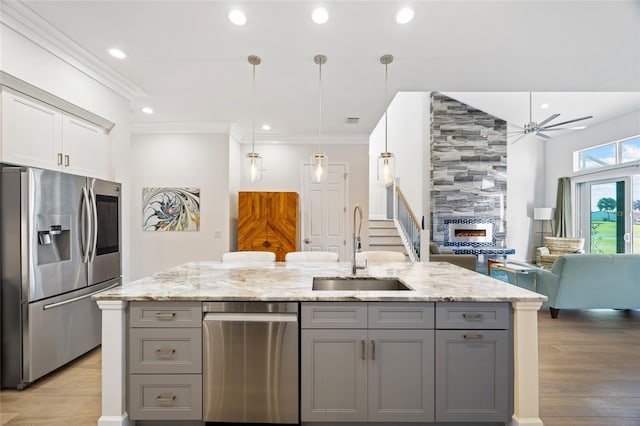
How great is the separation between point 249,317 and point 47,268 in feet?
6.02

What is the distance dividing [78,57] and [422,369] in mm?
3697

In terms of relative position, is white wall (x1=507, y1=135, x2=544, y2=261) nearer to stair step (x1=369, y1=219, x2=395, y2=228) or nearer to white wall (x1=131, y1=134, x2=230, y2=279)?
stair step (x1=369, y1=219, x2=395, y2=228)

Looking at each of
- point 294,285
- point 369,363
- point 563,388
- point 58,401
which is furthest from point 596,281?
point 58,401

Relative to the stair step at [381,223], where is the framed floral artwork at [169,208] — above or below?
above

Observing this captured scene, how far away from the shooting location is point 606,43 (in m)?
2.73

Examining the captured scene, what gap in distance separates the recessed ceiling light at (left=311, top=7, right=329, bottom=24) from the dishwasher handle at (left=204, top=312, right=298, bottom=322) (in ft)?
6.73

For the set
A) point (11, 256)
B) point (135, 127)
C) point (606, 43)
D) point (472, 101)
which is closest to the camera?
point (11, 256)

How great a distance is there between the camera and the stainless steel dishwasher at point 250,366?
191 centimetres

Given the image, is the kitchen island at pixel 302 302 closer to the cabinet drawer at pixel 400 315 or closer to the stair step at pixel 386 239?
the cabinet drawer at pixel 400 315

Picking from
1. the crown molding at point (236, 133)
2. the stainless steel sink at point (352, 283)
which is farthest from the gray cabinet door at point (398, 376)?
the crown molding at point (236, 133)

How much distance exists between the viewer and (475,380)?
1.89 meters

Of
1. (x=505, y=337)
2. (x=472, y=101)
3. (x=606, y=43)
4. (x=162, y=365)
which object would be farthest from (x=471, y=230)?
(x=162, y=365)

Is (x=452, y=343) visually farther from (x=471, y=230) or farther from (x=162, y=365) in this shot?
(x=471, y=230)

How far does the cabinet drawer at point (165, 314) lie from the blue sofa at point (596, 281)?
424 cm
